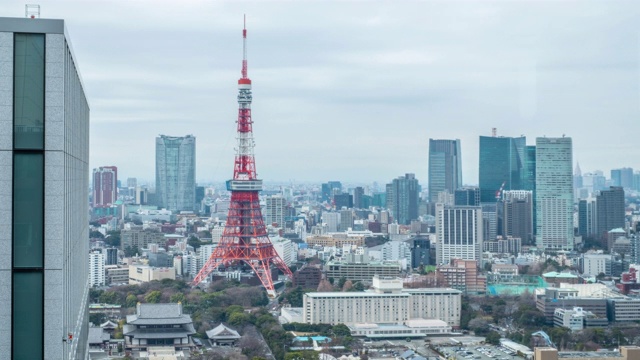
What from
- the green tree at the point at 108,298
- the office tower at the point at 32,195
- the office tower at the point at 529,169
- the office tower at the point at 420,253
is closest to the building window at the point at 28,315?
the office tower at the point at 32,195

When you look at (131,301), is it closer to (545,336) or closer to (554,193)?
(545,336)

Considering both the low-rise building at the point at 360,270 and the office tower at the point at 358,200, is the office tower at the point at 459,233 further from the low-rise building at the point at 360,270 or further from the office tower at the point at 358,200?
the office tower at the point at 358,200

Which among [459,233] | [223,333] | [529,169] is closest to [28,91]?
[223,333]

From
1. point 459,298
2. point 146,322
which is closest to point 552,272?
point 459,298

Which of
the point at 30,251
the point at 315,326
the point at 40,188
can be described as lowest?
the point at 315,326

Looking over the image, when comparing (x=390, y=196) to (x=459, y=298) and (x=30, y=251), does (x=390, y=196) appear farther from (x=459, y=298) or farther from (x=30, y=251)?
(x=30, y=251)
